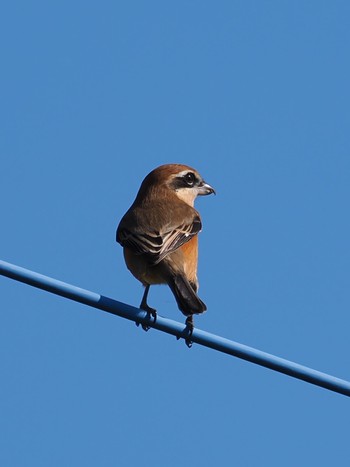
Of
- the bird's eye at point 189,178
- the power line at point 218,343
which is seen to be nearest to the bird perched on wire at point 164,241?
the bird's eye at point 189,178

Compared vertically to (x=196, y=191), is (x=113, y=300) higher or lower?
lower

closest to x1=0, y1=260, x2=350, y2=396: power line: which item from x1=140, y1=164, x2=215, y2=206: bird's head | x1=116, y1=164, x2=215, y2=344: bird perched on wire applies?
x1=116, y1=164, x2=215, y2=344: bird perched on wire

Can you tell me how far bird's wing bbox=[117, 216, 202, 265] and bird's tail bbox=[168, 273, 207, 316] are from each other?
207mm

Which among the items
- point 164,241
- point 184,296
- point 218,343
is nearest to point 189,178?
point 164,241

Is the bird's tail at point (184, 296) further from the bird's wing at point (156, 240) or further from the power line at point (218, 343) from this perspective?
the power line at point (218, 343)

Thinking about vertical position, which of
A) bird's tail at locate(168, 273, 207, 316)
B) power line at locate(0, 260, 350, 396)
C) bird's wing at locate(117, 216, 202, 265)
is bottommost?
power line at locate(0, 260, 350, 396)

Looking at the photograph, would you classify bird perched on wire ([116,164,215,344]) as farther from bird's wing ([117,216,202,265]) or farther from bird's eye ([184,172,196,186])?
bird's eye ([184,172,196,186])

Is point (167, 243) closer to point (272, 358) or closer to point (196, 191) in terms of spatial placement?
point (196, 191)

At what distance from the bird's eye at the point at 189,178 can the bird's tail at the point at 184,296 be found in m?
2.39

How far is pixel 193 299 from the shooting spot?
7.35m

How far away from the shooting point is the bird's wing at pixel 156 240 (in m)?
7.75

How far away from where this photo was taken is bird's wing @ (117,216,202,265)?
25.4 feet

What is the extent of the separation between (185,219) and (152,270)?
2.77 feet

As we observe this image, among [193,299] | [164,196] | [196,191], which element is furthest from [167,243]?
[196,191]
